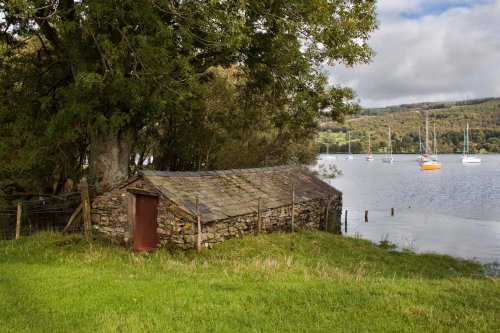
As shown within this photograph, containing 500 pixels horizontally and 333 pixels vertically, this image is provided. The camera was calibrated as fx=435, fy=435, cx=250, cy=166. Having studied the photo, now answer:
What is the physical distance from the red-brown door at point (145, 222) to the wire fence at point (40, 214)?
20.8 feet

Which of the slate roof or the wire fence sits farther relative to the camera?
the wire fence

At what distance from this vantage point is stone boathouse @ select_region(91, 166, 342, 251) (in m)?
15.2

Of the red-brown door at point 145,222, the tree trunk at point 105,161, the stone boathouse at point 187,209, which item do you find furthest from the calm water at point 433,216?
the tree trunk at point 105,161

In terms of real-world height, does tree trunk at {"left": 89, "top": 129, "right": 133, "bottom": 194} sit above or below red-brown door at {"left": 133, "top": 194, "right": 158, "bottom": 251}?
above

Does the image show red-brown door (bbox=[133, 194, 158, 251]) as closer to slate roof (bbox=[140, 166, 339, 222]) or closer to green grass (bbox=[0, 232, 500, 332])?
slate roof (bbox=[140, 166, 339, 222])

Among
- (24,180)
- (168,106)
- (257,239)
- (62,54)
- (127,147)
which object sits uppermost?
(62,54)

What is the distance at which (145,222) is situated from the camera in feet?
53.4

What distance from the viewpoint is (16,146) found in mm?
18719

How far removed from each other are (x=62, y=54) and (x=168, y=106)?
16.0 ft

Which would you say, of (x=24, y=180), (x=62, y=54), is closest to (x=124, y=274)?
(x=62, y=54)

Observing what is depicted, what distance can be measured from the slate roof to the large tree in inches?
117

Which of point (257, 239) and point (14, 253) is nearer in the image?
point (14, 253)

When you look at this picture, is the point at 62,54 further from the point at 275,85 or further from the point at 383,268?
the point at 383,268

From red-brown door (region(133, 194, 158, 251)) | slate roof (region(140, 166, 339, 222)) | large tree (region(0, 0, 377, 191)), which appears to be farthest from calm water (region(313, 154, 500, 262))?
red-brown door (region(133, 194, 158, 251))
